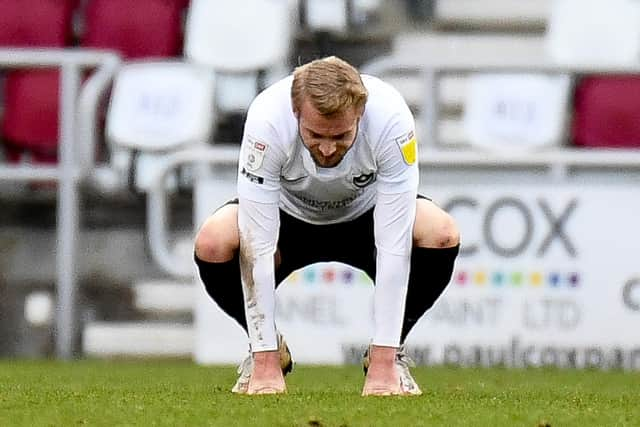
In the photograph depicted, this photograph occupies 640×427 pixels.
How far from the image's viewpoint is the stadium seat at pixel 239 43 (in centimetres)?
890

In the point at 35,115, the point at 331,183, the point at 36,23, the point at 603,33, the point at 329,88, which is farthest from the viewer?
the point at 36,23

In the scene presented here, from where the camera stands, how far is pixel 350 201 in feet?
16.6

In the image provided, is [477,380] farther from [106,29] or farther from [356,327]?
[106,29]

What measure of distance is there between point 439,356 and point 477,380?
126 centimetres

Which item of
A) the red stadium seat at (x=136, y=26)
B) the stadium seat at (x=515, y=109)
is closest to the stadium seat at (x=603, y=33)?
the stadium seat at (x=515, y=109)

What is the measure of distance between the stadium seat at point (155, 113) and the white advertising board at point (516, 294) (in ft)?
3.98

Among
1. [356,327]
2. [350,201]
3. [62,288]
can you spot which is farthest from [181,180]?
[350,201]

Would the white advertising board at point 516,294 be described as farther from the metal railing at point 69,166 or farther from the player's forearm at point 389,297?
the player's forearm at point 389,297

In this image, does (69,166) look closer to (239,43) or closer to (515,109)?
(239,43)

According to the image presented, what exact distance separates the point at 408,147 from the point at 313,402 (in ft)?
2.46

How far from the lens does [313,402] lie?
4574mm

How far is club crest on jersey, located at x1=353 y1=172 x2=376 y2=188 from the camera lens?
15.9 ft

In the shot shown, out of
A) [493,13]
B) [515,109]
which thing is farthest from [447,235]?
[493,13]

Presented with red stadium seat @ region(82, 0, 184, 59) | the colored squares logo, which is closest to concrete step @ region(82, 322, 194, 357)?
the colored squares logo
